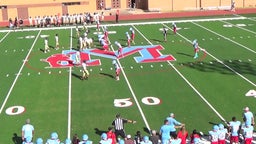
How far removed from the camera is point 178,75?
23.3 meters

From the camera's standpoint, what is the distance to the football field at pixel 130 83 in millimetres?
17594

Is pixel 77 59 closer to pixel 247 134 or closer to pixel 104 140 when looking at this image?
pixel 104 140

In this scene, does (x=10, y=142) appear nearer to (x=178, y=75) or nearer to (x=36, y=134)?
(x=36, y=134)

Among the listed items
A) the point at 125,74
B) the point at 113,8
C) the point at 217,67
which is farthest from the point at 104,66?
the point at 113,8

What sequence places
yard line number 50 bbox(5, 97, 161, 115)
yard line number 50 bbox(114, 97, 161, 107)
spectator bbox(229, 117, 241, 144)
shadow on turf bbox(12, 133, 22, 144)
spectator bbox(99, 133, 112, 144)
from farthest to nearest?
yard line number 50 bbox(114, 97, 161, 107), yard line number 50 bbox(5, 97, 161, 115), shadow on turf bbox(12, 133, 22, 144), spectator bbox(229, 117, 241, 144), spectator bbox(99, 133, 112, 144)

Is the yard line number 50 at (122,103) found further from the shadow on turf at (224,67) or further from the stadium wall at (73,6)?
the stadium wall at (73,6)

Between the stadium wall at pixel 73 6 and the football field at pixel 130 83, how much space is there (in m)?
17.5

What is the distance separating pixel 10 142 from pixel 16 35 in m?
22.1

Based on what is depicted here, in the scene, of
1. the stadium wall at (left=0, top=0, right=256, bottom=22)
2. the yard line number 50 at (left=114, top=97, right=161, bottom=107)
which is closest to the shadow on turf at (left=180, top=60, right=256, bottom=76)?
the yard line number 50 at (left=114, top=97, right=161, bottom=107)

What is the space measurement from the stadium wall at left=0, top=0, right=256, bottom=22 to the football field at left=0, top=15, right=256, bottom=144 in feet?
57.5

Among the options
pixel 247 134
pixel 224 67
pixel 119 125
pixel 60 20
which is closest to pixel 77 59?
pixel 224 67

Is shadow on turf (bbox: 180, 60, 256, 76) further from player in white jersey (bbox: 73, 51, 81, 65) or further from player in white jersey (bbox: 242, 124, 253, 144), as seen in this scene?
player in white jersey (bbox: 242, 124, 253, 144)

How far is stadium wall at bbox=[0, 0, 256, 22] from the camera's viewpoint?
51.5m

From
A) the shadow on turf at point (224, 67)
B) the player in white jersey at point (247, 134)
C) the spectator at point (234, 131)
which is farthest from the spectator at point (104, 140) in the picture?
the shadow on turf at point (224, 67)
